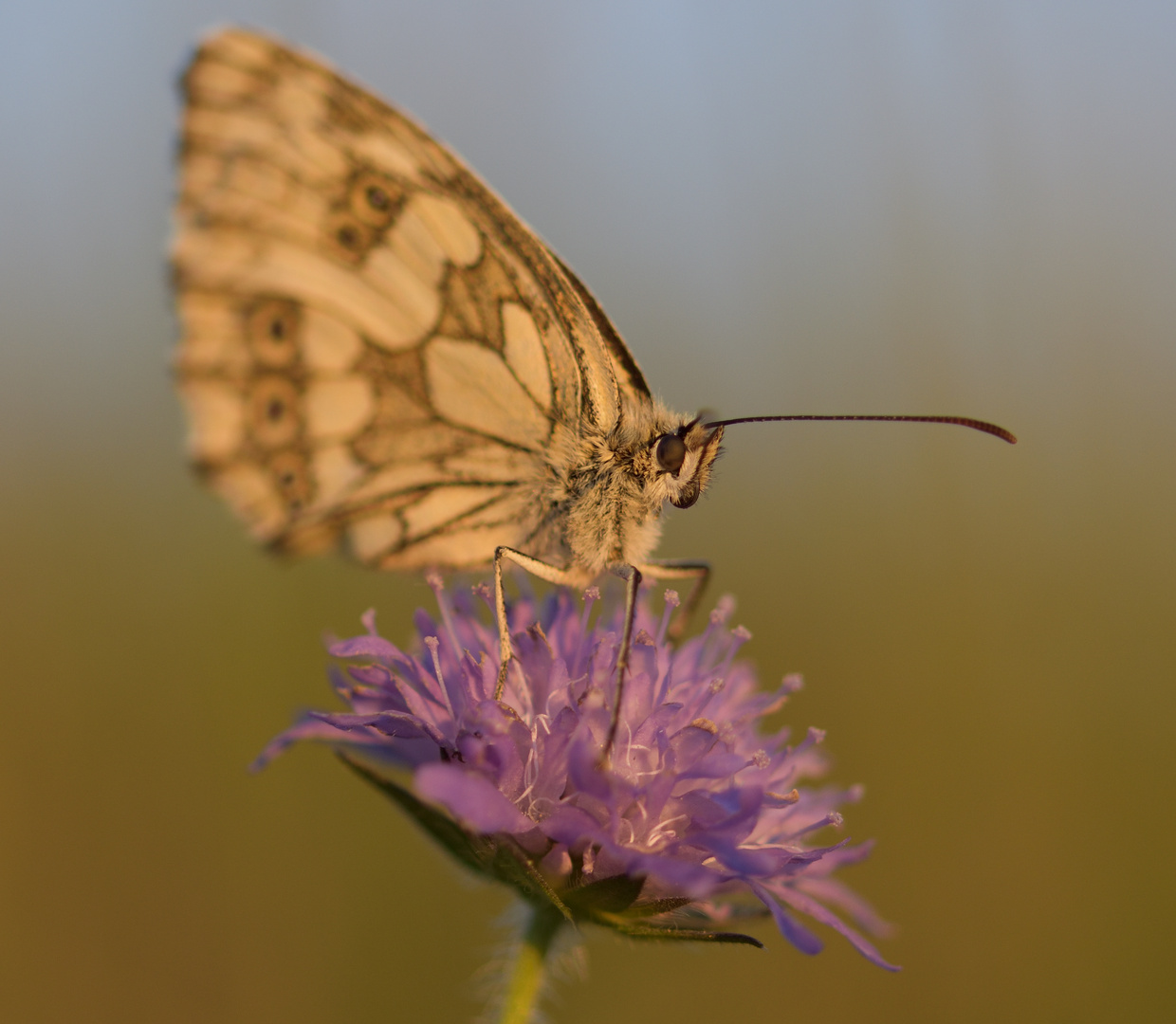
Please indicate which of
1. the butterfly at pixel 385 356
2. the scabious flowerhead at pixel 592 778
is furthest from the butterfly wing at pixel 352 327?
the scabious flowerhead at pixel 592 778

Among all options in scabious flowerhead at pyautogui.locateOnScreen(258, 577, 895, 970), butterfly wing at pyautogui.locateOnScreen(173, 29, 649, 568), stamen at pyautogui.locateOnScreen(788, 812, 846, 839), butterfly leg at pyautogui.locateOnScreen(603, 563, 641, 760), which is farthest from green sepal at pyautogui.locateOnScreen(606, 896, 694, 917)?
butterfly wing at pyautogui.locateOnScreen(173, 29, 649, 568)

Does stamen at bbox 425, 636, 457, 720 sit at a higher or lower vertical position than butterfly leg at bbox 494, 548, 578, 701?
lower

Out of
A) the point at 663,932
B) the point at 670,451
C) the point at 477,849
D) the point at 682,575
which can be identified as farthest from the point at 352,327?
the point at 663,932

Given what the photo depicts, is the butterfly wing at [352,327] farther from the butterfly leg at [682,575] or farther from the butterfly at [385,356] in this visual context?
the butterfly leg at [682,575]

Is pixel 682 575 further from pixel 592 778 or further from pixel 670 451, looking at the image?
pixel 592 778

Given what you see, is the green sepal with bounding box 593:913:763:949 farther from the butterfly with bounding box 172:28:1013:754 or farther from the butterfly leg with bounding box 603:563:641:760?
the butterfly with bounding box 172:28:1013:754

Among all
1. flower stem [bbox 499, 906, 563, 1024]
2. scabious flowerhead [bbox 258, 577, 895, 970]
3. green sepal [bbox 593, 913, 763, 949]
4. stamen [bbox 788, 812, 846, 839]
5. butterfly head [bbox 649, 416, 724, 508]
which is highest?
butterfly head [bbox 649, 416, 724, 508]
